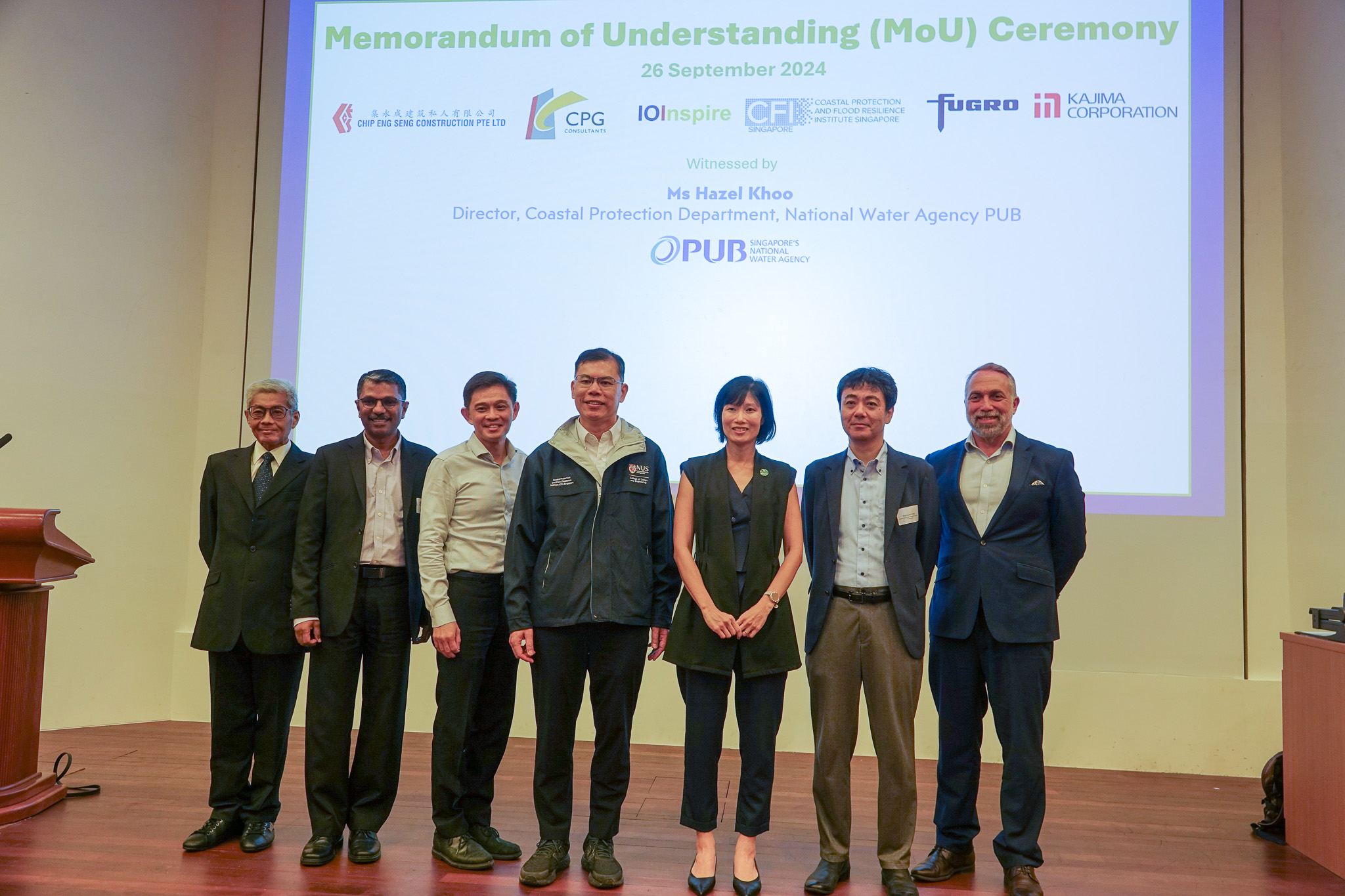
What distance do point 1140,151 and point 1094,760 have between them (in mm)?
2793

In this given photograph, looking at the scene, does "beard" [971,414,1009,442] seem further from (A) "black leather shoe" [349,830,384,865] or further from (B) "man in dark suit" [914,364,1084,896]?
(A) "black leather shoe" [349,830,384,865]

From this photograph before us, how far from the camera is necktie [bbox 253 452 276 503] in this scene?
2986 millimetres

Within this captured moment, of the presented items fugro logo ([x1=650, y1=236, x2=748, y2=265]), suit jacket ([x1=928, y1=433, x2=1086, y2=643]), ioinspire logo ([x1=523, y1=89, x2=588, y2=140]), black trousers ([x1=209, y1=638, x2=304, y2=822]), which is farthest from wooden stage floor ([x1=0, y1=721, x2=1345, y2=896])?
ioinspire logo ([x1=523, y1=89, x2=588, y2=140])

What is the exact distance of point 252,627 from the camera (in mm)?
2883

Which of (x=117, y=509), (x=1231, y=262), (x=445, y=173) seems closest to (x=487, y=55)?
(x=445, y=173)

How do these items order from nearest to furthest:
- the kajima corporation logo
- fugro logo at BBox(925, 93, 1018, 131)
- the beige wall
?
1. the beige wall
2. fugro logo at BBox(925, 93, 1018, 131)
3. the kajima corporation logo

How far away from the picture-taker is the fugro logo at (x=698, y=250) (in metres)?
4.57

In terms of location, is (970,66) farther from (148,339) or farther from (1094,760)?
(148,339)

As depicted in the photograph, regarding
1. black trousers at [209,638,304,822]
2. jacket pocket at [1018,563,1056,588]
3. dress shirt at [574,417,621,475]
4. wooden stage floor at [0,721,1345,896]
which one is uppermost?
dress shirt at [574,417,621,475]

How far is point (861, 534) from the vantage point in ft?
8.92

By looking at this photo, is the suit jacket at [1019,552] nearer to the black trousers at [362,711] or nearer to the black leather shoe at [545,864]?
the black leather shoe at [545,864]

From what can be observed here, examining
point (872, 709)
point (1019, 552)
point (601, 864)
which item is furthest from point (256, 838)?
point (1019, 552)

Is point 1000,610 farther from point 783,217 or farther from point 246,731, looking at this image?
point 783,217

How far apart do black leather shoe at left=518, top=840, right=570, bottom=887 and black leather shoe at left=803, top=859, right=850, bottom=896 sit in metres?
0.69
